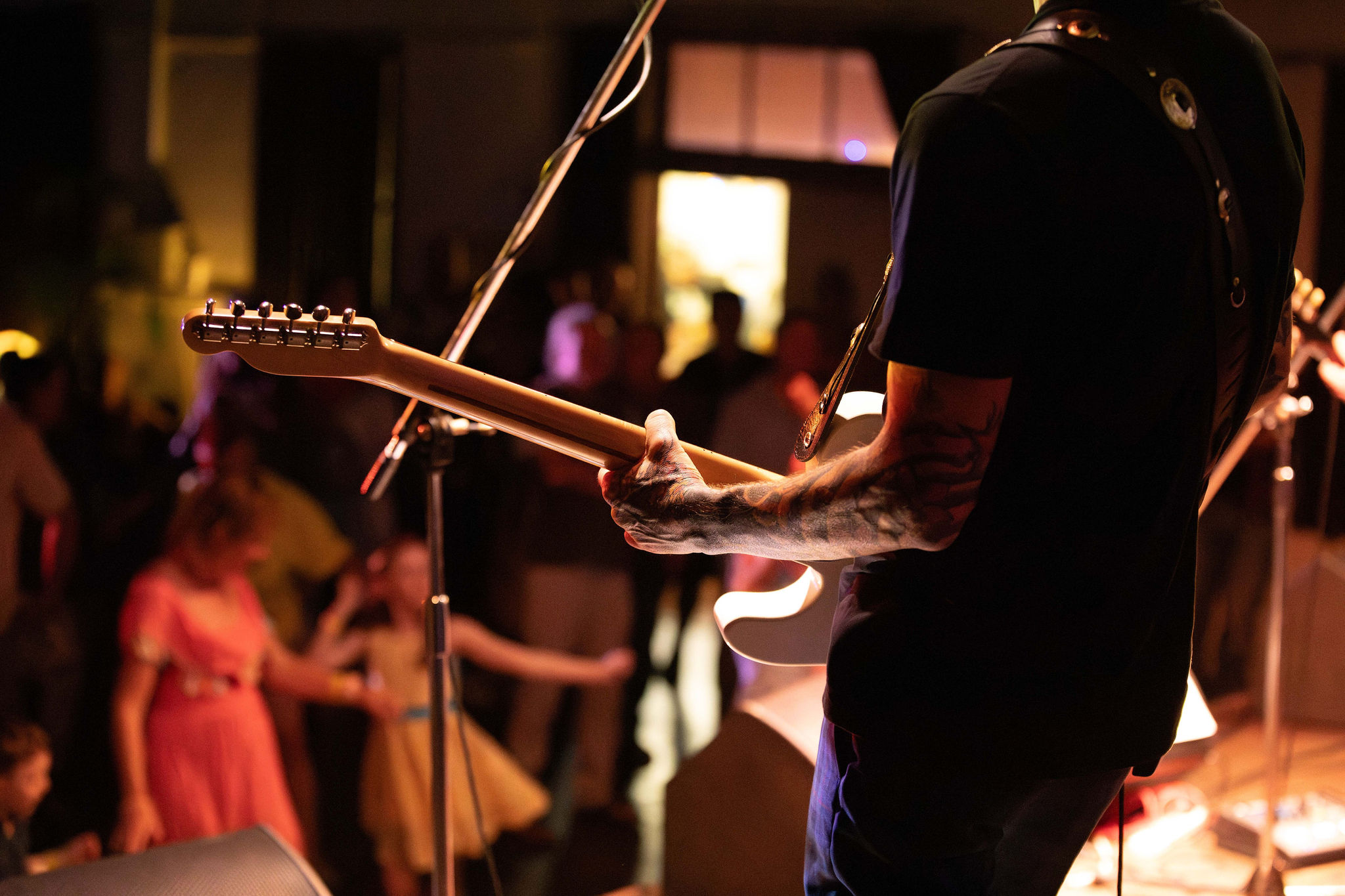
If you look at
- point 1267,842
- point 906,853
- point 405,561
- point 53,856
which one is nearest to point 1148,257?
point 906,853

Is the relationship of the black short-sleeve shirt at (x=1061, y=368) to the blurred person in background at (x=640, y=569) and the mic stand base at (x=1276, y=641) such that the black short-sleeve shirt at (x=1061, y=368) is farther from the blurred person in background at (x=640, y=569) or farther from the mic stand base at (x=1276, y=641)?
the blurred person in background at (x=640, y=569)

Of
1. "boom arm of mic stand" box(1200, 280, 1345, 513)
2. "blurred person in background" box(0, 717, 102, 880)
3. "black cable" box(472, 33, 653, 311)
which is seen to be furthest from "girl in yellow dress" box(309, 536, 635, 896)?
"boom arm of mic stand" box(1200, 280, 1345, 513)

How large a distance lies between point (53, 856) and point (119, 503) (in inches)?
36.0

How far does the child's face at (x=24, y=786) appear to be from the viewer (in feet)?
7.98

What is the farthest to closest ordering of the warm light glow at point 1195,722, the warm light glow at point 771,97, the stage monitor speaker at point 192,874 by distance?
the warm light glow at point 771,97, the warm light glow at point 1195,722, the stage monitor speaker at point 192,874

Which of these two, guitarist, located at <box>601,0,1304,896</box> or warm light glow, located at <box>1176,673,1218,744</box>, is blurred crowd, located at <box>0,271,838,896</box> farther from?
guitarist, located at <box>601,0,1304,896</box>

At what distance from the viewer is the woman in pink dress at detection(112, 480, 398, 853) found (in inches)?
103

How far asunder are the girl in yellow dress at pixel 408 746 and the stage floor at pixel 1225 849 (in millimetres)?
1458

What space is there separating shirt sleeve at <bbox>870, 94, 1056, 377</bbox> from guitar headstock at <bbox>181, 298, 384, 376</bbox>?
67cm

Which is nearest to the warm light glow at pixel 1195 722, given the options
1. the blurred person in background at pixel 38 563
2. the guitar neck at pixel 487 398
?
the guitar neck at pixel 487 398

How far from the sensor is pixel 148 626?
104 inches

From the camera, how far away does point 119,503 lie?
3.01m

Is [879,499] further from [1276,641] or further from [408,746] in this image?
[408,746]

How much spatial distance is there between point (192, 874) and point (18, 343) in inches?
79.6
